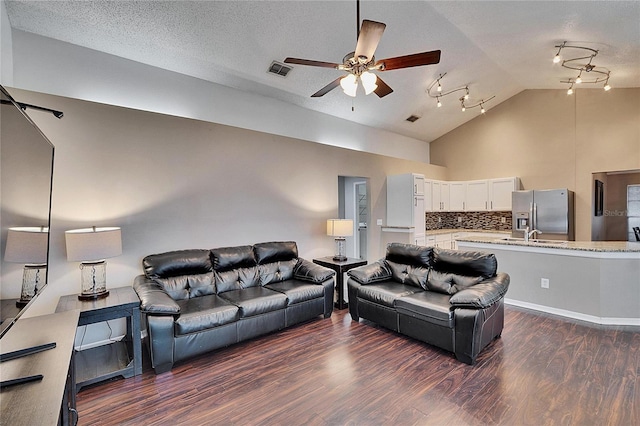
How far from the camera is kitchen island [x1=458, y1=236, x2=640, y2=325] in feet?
11.9

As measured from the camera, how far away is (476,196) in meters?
7.13

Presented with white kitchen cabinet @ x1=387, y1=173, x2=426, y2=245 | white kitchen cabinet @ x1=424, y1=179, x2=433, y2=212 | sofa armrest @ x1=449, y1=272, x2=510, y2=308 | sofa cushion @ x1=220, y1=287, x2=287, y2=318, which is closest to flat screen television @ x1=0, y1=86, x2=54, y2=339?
sofa cushion @ x1=220, y1=287, x2=287, y2=318

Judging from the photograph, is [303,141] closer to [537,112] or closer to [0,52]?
[0,52]

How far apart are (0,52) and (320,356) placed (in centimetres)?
387

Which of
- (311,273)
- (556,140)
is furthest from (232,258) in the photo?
(556,140)

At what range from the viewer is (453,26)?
415 centimetres

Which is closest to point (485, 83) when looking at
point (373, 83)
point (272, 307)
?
point (373, 83)

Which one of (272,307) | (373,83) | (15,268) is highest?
(373,83)

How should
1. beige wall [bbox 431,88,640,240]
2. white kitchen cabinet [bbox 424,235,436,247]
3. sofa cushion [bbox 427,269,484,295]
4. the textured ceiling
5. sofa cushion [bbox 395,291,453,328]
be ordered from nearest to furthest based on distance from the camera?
sofa cushion [bbox 395,291,453,328]
the textured ceiling
sofa cushion [bbox 427,269,484,295]
beige wall [bbox 431,88,640,240]
white kitchen cabinet [bbox 424,235,436,247]

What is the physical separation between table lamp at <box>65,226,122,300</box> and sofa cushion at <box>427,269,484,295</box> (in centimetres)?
341

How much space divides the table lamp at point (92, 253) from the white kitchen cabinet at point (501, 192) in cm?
703

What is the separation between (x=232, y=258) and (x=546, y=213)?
18.9 ft

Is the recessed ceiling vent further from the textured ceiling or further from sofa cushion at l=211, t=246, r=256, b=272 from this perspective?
sofa cushion at l=211, t=246, r=256, b=272

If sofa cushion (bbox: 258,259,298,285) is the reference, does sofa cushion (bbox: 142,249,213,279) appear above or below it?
above
